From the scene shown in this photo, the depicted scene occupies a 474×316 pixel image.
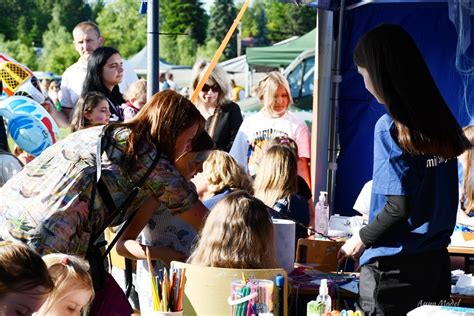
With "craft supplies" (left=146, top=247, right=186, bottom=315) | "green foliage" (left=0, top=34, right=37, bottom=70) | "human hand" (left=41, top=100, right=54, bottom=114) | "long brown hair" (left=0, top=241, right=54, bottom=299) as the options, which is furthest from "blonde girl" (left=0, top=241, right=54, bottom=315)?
"green foliage" (left=0, top=34, right=37, bottom=70)

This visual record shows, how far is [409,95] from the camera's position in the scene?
3.52m

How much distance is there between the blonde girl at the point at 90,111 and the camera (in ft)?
19.6

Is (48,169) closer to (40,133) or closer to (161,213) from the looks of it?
(161,213)

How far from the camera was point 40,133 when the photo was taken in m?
5.99

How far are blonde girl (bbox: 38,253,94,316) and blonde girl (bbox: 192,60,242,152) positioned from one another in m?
3.80

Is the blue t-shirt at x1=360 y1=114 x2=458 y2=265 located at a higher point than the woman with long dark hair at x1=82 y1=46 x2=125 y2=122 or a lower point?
lower

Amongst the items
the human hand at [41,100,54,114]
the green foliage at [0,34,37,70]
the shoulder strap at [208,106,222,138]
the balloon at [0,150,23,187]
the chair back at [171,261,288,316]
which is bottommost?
the chair back at [171,261,288,316]

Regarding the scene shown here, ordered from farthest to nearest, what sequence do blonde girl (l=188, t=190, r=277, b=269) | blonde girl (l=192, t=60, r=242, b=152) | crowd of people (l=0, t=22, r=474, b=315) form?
blonde girl (l=192, t=60, r=242, b=152) → blonde girl (l=188, t=190, r=277, b=269) → crowd of people (l=0, t=22, r=474, b=315)

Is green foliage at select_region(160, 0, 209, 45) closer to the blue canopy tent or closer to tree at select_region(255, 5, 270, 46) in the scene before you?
tree at select_region(255, 5, 270, 46)

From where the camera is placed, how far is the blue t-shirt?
11.6ft

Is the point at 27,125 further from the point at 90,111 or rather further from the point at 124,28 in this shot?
the point at 124,28

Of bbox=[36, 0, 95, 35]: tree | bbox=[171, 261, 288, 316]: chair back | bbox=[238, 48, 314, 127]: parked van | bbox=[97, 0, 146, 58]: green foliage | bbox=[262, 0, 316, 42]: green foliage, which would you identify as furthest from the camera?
bbox=[262, 0, 316, 42]: green foliage

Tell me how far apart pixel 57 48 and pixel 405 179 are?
50558 millimetres

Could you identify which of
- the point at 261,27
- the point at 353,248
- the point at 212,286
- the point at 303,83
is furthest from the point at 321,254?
the point at 261,27
